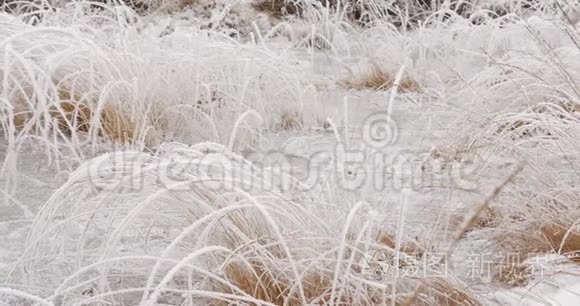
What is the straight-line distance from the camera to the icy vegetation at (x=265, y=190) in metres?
1.15

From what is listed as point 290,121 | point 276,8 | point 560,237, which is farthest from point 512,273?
point 276,8

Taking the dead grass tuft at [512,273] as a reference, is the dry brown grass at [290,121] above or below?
below

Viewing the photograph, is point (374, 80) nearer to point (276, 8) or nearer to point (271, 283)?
point (271, 283)

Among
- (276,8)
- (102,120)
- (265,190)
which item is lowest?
(276,8)

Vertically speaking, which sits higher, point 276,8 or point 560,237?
point 560,237

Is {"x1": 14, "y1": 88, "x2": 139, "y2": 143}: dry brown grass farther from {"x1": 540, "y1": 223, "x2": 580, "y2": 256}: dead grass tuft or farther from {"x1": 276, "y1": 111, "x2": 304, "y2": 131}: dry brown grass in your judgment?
{"x1": 540, "y1": 223, "x2": 580, "y2": 256}: dead grass tuft

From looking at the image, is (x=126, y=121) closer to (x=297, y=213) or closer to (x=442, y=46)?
(x=297, y=213)

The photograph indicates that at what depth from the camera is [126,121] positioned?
6.79 feet

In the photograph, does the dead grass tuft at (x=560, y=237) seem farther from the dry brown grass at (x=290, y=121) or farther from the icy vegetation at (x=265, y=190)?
the dry brown grass at (x=290, y=121)

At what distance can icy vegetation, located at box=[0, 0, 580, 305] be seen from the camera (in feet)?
3.78

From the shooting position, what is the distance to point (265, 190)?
1212 mm

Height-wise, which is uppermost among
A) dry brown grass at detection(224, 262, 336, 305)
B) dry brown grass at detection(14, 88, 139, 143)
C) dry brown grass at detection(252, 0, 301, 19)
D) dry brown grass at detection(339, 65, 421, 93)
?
dry brown grass at detection(224, 262, 336, 305)

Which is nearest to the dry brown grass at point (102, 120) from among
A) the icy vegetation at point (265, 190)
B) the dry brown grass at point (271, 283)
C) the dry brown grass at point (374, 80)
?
the icy vegetation at point (265, 190)

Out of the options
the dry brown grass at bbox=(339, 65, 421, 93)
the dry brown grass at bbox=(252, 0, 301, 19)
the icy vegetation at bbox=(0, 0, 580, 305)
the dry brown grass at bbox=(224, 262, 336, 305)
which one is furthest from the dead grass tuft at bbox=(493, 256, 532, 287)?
the dry brown grass at bbox=(252, 0, 301, 19)
